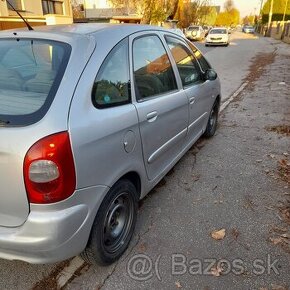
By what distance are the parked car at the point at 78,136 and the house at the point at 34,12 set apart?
1138 cm

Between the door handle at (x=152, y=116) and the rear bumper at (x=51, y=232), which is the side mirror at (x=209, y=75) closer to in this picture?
the door handle at (x=152, y=116)

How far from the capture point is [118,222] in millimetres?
2711

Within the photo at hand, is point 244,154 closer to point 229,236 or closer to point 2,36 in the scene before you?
point 229,236

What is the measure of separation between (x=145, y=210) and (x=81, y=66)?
1.75m

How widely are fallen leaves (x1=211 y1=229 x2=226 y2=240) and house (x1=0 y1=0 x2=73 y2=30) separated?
12.2 metres

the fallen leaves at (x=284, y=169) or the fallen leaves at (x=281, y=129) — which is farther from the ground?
the fallen leaves at (x=284, y=169)

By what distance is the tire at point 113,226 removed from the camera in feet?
7.65

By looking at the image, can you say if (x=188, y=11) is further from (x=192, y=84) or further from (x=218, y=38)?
(x=192, y=84)

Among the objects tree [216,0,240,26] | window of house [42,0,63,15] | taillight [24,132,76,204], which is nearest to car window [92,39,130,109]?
taillight [24,132,76,204]

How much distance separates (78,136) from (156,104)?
108cm

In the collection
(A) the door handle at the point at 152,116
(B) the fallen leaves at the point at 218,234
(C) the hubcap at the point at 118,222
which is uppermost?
(A) the door handle at the point at 152,116

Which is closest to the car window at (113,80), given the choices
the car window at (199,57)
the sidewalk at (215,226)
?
the sidewalk at (215,226)

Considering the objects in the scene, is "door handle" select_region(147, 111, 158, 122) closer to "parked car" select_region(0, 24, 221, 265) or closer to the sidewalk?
"parked car" select_region(0, 24, 221, 265)

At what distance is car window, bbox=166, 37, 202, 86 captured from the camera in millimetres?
3628
